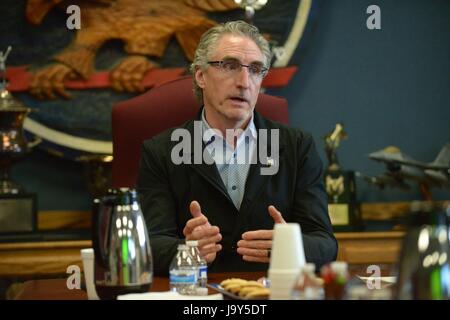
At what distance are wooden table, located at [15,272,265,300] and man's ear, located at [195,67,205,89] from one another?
0.80 m

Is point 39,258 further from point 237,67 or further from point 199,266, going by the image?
point 199,266

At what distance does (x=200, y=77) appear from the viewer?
2.62 meters

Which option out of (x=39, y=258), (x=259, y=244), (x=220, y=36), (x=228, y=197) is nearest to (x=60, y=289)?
(x=259, y=244)

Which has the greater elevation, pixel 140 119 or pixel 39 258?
pixel 140 119

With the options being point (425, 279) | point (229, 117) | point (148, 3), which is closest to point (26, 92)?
point (148, 3)

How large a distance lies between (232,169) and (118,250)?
0.96 m

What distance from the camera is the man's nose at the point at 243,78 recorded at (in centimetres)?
244

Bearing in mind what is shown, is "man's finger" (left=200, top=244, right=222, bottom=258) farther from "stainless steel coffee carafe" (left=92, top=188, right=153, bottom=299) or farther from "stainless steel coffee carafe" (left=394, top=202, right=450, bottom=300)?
"stainless steel coffee carafe" (left=394, top=202, right=450, bottom=300)

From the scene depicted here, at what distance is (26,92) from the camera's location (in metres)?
3.66

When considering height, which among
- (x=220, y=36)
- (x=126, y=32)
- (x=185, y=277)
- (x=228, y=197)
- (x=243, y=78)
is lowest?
(x=185, y=277)

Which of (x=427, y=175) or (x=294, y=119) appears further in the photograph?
(x=294, y=119)

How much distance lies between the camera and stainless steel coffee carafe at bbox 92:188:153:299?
156 cm

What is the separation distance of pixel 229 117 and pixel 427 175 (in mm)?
1413
